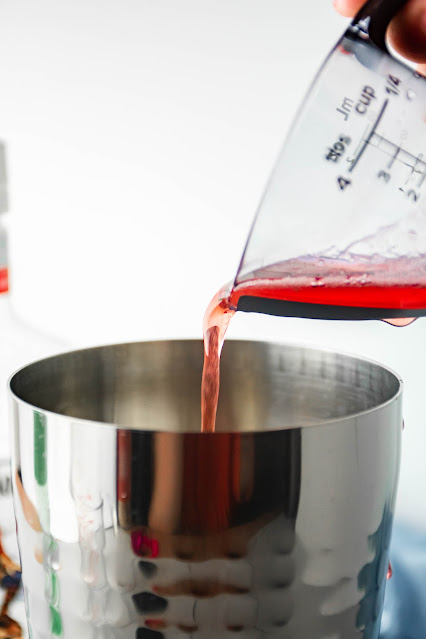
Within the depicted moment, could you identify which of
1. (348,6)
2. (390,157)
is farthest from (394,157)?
(348,6)

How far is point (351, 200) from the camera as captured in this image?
Answer: 1.74 feet

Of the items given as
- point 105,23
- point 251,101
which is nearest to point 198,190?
point 251,101

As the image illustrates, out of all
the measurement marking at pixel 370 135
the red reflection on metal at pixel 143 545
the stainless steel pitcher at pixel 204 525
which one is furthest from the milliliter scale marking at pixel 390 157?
the red reflection on metal at pixel 143 545

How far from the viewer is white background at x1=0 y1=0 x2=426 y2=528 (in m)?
0.85

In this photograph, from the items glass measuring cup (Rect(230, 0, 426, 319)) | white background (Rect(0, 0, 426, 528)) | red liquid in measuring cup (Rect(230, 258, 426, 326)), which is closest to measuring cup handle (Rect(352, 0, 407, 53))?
glass measuring cup (Rect(230, 0, 426, 319))

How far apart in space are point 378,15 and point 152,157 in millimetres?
547

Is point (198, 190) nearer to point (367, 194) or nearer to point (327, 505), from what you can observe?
point (367, 194)

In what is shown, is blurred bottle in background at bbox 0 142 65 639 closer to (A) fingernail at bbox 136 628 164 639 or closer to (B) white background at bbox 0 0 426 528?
(B) white background at bbox 0 0 426 528

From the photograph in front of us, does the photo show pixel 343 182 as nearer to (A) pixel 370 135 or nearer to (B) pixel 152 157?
(A) pixel 370 135

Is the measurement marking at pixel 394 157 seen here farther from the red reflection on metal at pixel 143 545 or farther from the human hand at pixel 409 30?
the red reflection on metal at pixel 143 545

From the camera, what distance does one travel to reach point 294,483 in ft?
1.39

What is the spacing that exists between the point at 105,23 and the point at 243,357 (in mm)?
599

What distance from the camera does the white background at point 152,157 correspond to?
0.85m

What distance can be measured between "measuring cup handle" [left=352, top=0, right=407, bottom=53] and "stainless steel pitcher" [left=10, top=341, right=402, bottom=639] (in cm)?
25
